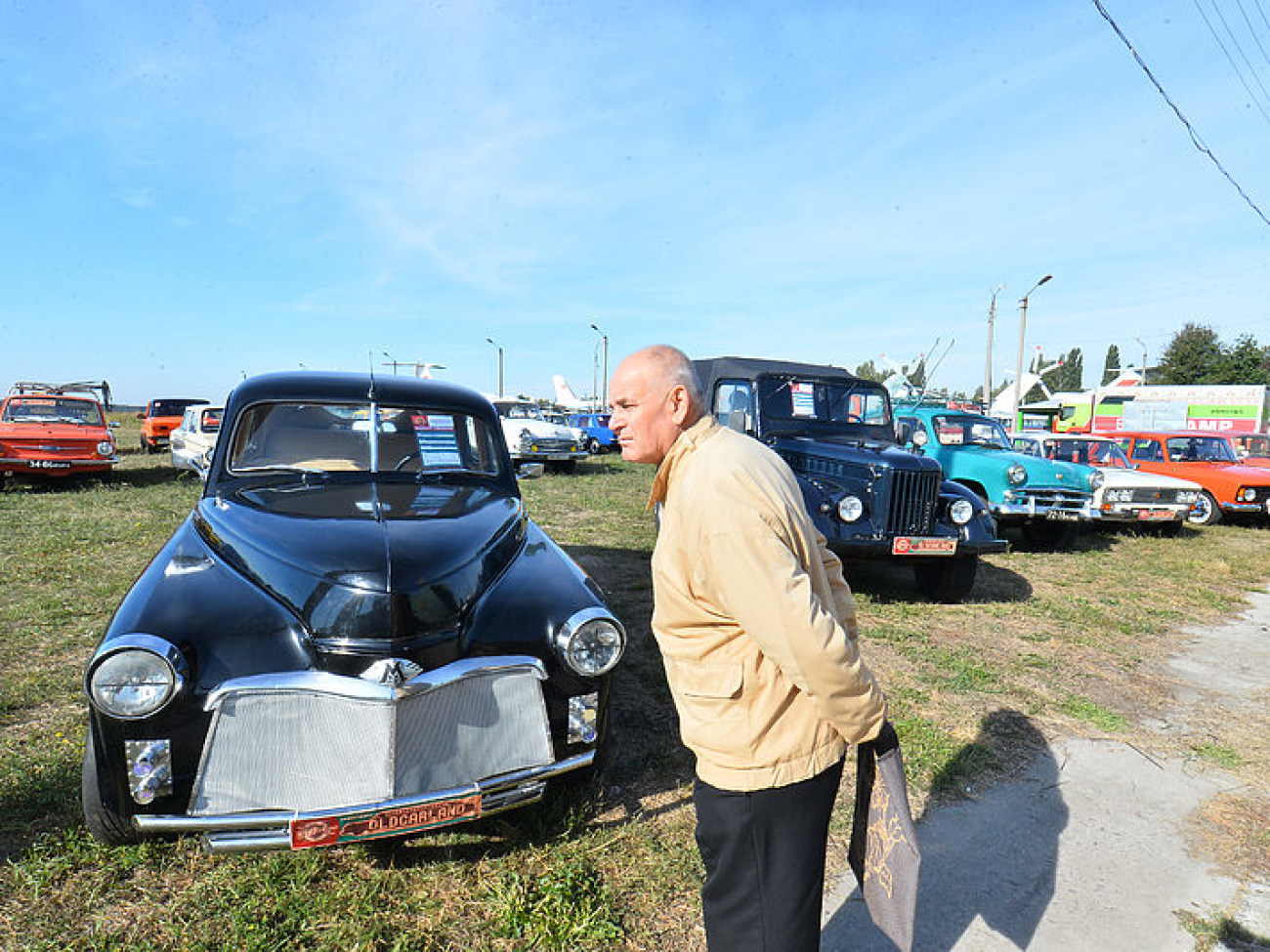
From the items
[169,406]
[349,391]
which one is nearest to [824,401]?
[349,391]

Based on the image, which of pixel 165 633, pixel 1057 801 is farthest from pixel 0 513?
pixel 1057 801

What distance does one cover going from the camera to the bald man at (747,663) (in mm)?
1387

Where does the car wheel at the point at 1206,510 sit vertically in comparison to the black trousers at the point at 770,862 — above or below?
below

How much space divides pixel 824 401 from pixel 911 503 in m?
1.69

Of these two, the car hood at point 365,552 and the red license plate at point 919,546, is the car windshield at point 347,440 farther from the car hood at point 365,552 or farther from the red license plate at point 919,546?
the red license plate at point 919,546

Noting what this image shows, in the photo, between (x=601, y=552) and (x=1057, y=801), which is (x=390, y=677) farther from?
(x=601, y=552)

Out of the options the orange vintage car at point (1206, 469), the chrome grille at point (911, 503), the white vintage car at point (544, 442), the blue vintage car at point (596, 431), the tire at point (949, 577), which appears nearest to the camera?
the chrome grille at point (911, 503)

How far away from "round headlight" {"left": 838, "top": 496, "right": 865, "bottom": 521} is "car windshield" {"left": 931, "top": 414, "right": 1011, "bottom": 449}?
4622mm

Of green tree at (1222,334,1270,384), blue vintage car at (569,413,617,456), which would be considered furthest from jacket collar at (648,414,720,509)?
green tree at (1222,334,1270,384)

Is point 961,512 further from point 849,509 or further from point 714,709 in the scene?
point 714,709

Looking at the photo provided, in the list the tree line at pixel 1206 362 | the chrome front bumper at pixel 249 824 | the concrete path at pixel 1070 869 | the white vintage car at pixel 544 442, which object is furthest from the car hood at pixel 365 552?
the tree line at pixel 1206 362

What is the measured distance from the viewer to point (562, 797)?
9.32 feet

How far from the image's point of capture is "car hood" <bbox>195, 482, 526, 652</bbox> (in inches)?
87.1

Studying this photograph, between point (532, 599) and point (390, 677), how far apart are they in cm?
63
